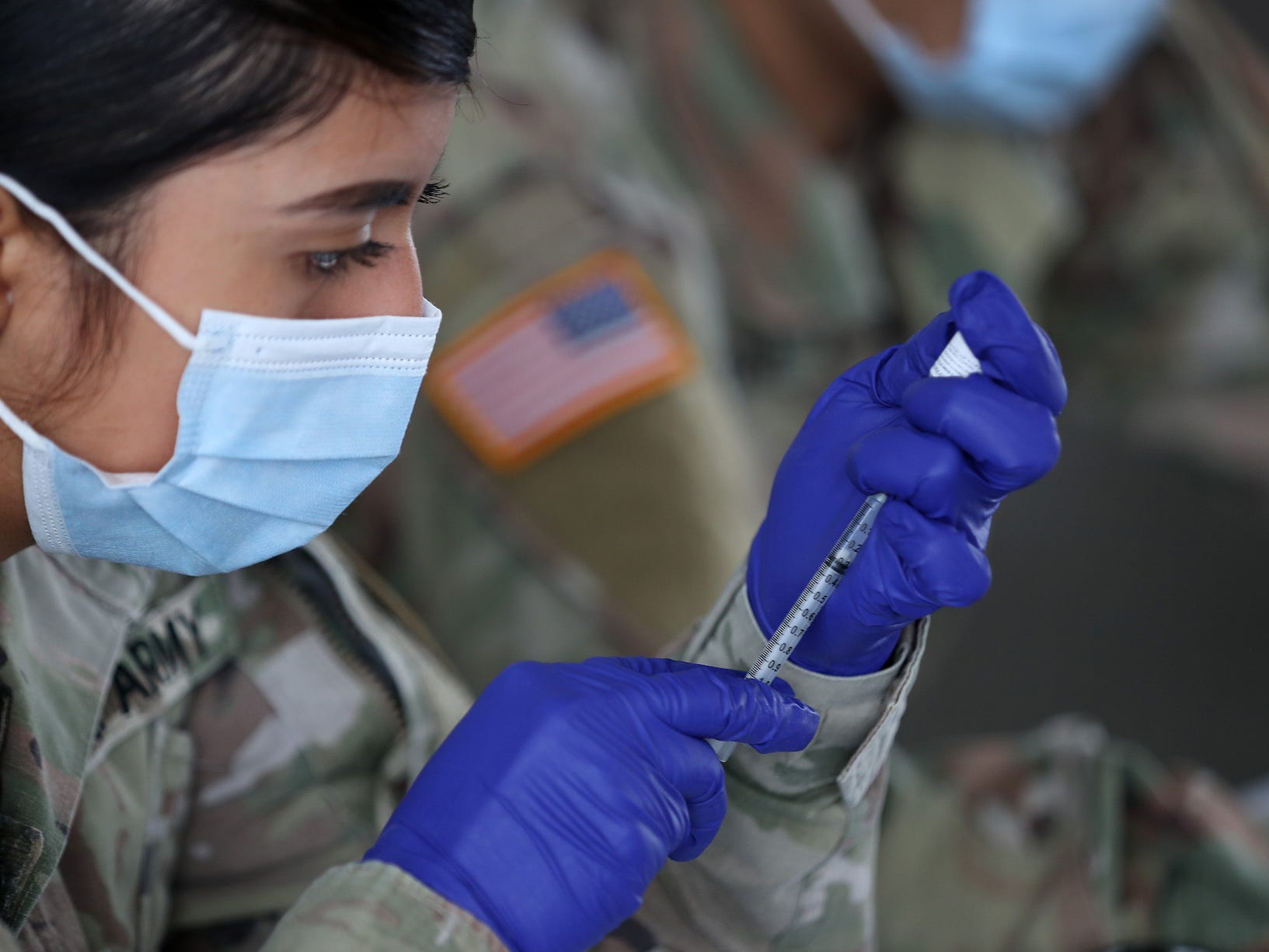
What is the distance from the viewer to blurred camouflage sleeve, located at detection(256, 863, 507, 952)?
65 cm

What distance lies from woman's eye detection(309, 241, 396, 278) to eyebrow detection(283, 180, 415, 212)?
0.10 ft

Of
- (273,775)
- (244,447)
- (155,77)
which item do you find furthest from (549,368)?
(155,77)

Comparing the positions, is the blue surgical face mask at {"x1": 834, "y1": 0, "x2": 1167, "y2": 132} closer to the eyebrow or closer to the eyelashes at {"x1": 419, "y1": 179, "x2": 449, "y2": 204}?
the eyelashes at {"x1": 419, "y1": 179, "x2": 449, "y2": 204}

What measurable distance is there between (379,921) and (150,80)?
1.45ft

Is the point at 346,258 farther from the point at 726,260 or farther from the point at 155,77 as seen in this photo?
the point at 726,260

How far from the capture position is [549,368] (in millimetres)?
1422

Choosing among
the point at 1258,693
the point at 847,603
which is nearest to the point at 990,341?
the point at 847,603

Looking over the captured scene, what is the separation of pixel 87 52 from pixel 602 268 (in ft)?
2.81

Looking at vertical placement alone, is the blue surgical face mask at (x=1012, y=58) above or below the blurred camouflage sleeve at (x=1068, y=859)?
above

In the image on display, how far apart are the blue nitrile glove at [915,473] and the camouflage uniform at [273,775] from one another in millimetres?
39

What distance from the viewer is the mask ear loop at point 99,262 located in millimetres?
646

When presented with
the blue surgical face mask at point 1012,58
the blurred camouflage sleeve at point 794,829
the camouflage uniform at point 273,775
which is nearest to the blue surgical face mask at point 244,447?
the camouflage uniform at point 273,775

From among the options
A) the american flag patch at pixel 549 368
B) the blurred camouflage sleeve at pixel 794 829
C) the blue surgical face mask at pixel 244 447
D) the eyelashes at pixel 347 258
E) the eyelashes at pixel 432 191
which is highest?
the eyelashes at pixel 432 191

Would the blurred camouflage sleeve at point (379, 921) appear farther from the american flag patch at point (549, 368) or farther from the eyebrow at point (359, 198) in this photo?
the american flag patch at point (549, 368)
